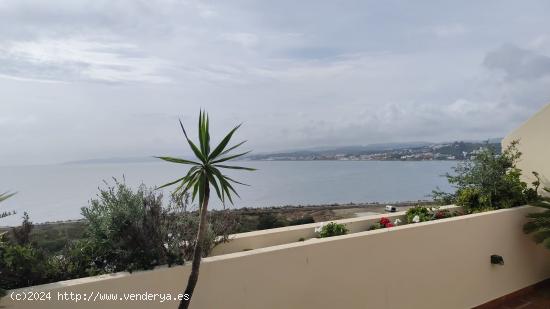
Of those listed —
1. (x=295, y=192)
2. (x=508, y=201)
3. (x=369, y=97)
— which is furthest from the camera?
(x=295, y=192)

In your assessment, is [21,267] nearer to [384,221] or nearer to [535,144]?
[384,221]

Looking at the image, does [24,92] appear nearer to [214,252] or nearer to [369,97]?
[214,252]

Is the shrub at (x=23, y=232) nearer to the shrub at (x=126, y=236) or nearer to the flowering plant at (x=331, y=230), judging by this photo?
the shrub at (x=126, y=236)

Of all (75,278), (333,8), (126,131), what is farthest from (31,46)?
(333,8)

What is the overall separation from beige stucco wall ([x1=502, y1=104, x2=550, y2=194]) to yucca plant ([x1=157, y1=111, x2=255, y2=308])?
542cm

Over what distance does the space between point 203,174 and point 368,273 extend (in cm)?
200

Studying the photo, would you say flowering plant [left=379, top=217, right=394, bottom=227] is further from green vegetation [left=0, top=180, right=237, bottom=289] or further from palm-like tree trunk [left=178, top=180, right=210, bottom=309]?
palm-like tree trunk [left=178, top=180, right=210, bottom=309]

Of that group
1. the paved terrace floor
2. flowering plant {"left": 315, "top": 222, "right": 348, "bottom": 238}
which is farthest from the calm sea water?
the paved terrace floor

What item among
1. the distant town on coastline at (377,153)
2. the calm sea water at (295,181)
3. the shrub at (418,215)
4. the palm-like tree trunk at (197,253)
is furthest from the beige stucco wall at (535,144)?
the palm-like tree trunk at (197,253)

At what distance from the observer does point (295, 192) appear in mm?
14516

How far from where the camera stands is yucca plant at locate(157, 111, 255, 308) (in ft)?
7.59

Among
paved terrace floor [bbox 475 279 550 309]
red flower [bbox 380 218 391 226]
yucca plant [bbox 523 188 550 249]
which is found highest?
red flower [bbox 380 218 391 226]

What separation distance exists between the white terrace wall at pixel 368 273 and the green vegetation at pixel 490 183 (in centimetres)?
27

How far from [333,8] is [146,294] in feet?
20.5
